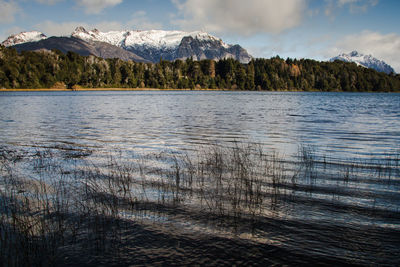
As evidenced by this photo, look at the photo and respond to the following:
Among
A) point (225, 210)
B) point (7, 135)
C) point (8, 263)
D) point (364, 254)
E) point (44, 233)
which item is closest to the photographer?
point (8, 263)

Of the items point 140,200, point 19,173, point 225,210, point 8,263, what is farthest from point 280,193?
point 19,173

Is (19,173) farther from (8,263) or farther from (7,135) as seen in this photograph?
(7,135)

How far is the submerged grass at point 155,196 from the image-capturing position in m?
6.61

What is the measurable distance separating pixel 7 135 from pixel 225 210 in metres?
21.5

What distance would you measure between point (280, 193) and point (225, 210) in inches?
94.8

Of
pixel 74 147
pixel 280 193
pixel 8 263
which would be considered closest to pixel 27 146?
pixel 74 147

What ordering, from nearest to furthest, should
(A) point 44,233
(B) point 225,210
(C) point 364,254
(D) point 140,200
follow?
Result: (C) point 364,254 → (A) point 44,233 → (B) point 225,210 → (D) point 140,200

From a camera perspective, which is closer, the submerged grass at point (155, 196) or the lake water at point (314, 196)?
the lake water at point (314, 196)

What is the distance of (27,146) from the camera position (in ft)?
59.7

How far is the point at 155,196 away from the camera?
9352 mm

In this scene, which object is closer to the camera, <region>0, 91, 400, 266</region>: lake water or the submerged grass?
<region>0, 91, 400, 266</region>: lake water

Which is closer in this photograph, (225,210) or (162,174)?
(225,210)

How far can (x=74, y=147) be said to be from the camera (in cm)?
1780

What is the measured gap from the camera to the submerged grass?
21.7 feet
